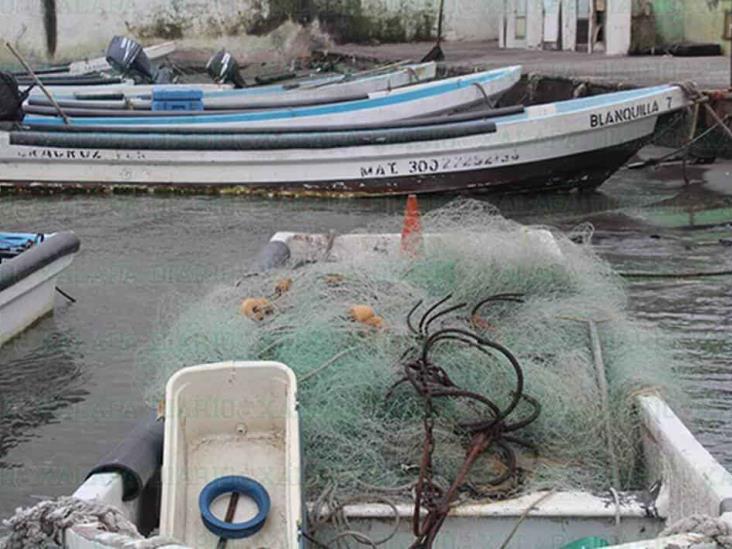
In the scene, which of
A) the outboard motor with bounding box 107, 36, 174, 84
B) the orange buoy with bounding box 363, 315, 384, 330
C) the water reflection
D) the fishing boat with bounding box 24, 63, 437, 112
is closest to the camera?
the orange buoy with bounding box 363, 315, 384, 330

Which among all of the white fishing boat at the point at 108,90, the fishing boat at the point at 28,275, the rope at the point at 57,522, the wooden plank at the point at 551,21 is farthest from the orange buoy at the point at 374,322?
the wooden plank at the point at 551,21

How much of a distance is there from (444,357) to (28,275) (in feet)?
12.9

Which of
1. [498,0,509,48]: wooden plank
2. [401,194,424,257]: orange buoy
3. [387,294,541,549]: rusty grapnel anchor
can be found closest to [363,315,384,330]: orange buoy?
[387,294,541,549]: rusty grapnel anchor

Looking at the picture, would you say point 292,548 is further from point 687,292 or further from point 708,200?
point 708,200

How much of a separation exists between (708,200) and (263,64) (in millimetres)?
18342

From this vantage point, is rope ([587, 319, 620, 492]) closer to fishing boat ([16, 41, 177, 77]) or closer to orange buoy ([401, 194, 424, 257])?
orange buoy ([401, 194, 424, 257])

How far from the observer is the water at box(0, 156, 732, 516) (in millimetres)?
6371

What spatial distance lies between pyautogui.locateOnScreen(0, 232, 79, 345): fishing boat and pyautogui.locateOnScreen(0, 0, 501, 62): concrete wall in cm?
2127

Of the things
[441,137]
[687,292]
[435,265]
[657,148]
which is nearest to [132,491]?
[435,265]

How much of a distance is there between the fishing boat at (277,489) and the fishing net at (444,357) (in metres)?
0.13

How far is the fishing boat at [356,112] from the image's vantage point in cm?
1469

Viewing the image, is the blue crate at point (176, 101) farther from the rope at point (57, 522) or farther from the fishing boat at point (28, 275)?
the rope at point (57, 522)

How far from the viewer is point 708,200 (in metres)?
12.4

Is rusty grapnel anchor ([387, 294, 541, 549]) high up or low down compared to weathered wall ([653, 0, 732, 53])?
down
